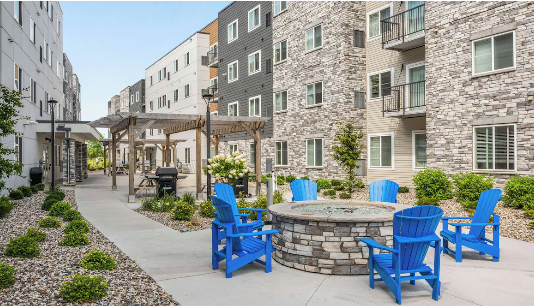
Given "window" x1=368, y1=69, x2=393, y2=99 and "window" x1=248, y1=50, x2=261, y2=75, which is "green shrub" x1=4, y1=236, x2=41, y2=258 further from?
"window" x1=248, y1=50, x2=261, y2=75

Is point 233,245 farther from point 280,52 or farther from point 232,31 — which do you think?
point 232,31

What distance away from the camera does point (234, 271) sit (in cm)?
556

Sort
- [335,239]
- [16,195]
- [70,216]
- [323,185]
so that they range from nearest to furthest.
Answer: [335,239]
[70,216]
[16,195]
[323,185]

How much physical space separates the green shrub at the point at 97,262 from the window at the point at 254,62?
799 inches

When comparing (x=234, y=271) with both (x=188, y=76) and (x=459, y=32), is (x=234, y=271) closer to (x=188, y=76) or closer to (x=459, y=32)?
(x=459, y=32)

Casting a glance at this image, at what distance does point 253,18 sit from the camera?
2522 cm

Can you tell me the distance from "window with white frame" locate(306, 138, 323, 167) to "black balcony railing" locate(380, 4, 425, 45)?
234 inches

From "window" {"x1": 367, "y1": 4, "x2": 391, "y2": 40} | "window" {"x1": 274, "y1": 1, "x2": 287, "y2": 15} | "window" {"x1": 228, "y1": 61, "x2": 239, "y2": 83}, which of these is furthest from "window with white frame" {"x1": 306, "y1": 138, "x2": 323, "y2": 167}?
"window" {"x1": 228, "y1": 61, "x2": 239, "y2": 83}

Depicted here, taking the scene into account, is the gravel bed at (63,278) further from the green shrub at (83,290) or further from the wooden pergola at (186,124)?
the wooden pergola at (186,124)

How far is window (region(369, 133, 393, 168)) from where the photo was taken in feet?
56.4

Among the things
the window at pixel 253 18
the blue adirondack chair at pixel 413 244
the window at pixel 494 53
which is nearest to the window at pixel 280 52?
the window at pixel 253 18

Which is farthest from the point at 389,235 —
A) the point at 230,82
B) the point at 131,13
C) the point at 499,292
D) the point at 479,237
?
the point at 230,82

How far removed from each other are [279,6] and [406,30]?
9.26 metres

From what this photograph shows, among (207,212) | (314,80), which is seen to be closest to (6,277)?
(207,212)
